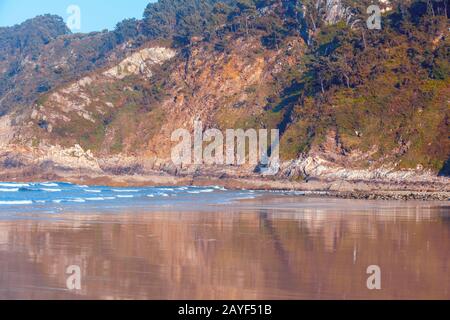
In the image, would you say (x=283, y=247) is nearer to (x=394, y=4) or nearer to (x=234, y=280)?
(x=234, y=280)

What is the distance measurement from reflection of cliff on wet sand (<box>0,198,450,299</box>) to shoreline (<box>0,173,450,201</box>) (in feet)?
75.1

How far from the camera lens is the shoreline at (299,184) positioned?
4675 cm

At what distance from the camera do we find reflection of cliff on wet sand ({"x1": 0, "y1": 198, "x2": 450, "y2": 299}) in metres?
11.3

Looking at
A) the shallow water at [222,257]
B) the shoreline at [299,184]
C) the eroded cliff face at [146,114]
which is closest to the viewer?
the shallow water at [222,257]

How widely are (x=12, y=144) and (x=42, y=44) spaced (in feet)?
219

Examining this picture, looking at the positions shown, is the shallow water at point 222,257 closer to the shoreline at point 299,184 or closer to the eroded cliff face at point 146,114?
the shoreline at point 299,184

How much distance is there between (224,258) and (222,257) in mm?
169

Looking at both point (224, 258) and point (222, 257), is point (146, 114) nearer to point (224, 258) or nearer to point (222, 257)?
point (222, 257)

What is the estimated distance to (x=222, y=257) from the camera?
15.0 m

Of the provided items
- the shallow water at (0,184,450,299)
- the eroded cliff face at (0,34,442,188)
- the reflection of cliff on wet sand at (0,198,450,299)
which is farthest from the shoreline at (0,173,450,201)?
the reflection of cliff on wet sand at (0,198,450,299)

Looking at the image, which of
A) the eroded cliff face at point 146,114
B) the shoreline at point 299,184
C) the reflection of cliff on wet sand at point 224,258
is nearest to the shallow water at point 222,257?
the reflection of cliff on wet sand at point 224,258

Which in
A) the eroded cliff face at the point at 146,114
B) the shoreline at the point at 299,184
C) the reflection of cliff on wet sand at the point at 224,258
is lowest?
the shoreline at the point at 299,184

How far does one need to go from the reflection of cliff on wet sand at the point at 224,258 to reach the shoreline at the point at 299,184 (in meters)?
22.9
